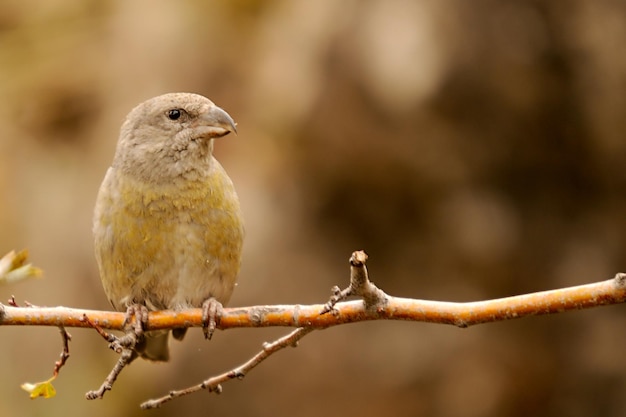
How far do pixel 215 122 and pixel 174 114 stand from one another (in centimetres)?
24

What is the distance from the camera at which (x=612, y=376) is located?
21.4 ft

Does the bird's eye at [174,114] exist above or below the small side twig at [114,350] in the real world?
above

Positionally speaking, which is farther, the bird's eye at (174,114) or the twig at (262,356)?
the bird's eye at (174,114)

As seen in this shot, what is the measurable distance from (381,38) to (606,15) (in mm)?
1818

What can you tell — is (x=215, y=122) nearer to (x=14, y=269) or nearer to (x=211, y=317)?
(x=211, y=317)

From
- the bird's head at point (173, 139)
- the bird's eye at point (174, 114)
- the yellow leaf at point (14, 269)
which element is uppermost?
the bird's eye at point (174, 114)

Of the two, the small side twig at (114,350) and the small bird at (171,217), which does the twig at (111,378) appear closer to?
the small side twig at (114,350)

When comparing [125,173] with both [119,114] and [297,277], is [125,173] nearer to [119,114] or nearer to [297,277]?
[297,277]

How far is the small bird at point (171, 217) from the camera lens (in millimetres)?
3721

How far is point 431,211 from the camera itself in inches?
264

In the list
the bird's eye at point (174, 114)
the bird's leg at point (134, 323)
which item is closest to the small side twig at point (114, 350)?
the bird's leg at point (134, 323)

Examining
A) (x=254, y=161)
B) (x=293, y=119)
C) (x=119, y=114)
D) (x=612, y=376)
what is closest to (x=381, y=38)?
(x=293, y=119)

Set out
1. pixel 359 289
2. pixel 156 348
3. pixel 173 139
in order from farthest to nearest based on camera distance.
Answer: pixel 156 348 < pixel 173 139 < pixel 359 289

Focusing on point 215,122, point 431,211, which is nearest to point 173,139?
point 215,122
